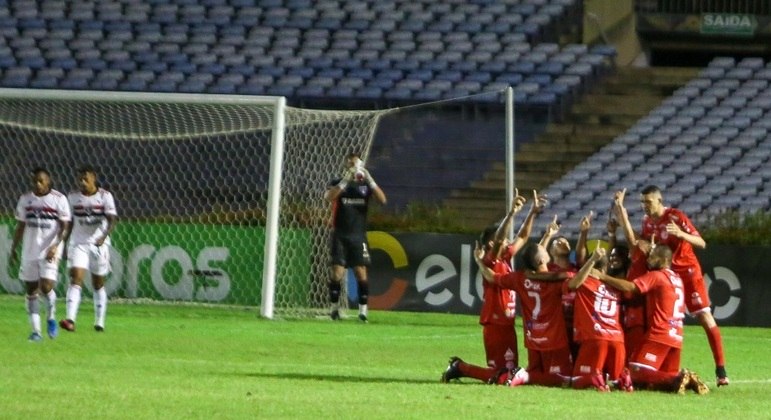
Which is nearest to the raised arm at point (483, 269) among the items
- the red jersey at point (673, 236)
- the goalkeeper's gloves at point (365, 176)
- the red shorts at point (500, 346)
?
the red shorts at point (500, 346)

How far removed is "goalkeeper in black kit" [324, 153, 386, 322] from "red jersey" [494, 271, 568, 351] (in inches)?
280

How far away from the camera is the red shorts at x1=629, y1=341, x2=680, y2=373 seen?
1062 centimetres

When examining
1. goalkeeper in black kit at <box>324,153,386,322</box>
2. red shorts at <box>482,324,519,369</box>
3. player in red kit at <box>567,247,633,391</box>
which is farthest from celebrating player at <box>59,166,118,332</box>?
player in red kit at <box>567,247,633,391</box>

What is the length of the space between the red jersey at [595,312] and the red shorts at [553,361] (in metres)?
0.18

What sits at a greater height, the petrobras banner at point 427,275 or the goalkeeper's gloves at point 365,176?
the goalkeeper's gloves at point 365,176

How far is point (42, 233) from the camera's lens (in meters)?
14.3

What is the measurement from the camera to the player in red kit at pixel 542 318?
1051 centimetres

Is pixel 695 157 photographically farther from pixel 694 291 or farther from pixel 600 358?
pixel 600 358

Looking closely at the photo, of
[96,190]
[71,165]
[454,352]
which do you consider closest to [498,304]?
[454,352]

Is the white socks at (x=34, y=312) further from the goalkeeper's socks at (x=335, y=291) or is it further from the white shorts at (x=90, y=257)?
the goalkeeper's socks at (x=335, y=291)

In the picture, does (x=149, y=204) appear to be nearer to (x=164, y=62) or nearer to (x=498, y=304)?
(x=164, y=62)

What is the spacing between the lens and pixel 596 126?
82.7 feet

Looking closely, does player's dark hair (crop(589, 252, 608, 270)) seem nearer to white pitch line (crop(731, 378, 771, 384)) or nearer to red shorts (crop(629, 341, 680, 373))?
red shorts (crop(629, 341, 680, 373))

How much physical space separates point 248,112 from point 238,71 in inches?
283
